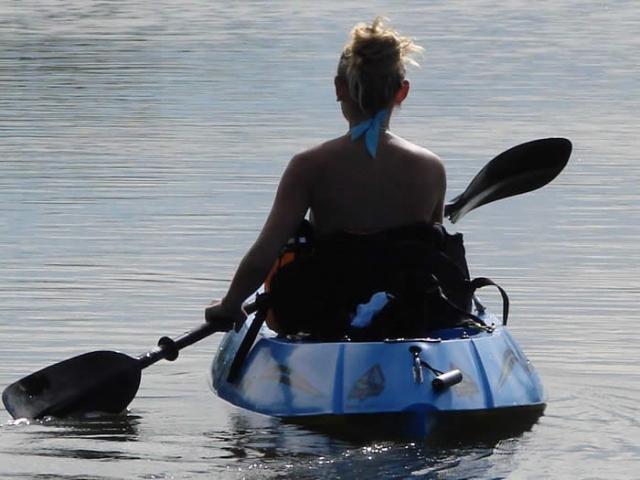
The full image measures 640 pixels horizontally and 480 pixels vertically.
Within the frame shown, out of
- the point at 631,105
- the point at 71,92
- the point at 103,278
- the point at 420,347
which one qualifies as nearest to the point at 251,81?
the point at 71,92

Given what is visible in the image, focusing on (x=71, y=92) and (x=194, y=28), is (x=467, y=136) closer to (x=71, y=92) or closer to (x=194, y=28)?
(x=71, y=92)

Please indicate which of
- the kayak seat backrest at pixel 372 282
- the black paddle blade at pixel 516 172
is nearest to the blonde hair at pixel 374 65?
the kayak seat backrest at pixel 372 282

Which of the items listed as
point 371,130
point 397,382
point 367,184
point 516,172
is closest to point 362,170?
point 367,184

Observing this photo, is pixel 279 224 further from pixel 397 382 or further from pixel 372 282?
pixel 397 382

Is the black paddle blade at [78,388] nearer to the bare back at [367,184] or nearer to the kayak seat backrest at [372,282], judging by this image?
the kayak seat backrest at [372,282]

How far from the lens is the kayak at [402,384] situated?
7.29 m

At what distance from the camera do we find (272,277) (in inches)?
309

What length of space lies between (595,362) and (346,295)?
181 centimetres

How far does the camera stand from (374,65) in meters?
7.50

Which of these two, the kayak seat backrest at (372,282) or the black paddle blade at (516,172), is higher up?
the black paddle blade at (516,172)

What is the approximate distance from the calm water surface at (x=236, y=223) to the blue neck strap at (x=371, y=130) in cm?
109

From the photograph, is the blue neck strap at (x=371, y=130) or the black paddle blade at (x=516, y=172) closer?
the blue neck strap at (x=371, y=130)

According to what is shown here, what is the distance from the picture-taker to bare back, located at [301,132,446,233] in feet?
24.9

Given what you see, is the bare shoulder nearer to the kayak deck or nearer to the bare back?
the bare back
